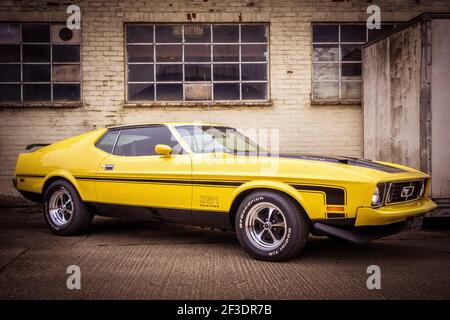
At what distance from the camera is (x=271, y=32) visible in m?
9.25

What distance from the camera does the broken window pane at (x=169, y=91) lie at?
30.7 ft

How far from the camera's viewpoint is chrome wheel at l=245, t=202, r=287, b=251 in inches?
172

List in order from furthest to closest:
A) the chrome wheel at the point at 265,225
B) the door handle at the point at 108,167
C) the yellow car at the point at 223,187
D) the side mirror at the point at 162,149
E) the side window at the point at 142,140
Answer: the door handle at the point at 108,167 < the side window at the point at 142,140 < the side mirror at the point at 162,149 < the chrome wheel at the point at 265,225 < the yellow car at the point at 223,187

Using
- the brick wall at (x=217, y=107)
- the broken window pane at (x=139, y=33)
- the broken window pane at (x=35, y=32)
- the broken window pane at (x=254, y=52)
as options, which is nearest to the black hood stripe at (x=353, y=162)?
the brick wall at (x=217, y=107)

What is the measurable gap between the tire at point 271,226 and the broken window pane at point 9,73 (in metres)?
6.68

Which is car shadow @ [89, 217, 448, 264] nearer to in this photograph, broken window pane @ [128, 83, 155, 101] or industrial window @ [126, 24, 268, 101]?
broken window pane @ [128, 83, 155, 101]

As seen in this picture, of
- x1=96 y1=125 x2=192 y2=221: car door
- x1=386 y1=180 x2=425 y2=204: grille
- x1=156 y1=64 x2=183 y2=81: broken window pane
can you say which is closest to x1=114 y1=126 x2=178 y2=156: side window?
x1=96 y1=125 x2=192 y2=221: car door

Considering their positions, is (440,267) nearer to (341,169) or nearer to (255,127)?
(341,169)

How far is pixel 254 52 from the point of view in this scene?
940 centimetres

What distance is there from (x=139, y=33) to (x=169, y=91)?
4.16 ft

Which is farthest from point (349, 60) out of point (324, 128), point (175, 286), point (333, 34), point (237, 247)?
point (175, 286)

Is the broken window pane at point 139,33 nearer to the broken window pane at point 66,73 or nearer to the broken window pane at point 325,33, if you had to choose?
the broken window pane at point 66,73
